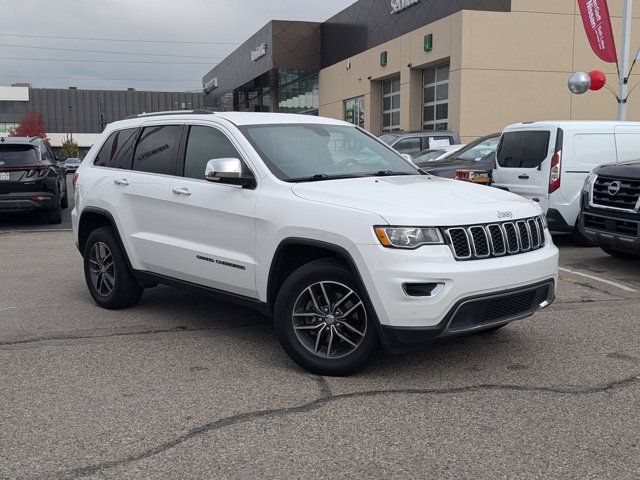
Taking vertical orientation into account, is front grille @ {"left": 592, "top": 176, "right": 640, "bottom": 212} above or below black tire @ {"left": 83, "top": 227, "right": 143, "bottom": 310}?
above

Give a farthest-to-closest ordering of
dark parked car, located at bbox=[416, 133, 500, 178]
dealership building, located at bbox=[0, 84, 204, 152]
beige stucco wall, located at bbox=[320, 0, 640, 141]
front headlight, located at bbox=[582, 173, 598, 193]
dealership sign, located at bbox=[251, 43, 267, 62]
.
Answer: dealership building, located at bbox=[0, 84, 204, 152], dealership sign, located at bbox=[251, 43, 267, 62], beige stucco wall, located at bbox=[320, 0, 640, 141], dark parked car, located at bbox=[416, 133, 500, 178], front headlight, located at bbox=[582, 173, 598, 193]

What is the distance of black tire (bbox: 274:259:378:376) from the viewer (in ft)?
14.2

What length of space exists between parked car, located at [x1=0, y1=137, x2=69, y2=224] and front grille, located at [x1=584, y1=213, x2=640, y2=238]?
961 cm

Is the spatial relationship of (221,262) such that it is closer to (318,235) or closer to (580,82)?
(318,235)

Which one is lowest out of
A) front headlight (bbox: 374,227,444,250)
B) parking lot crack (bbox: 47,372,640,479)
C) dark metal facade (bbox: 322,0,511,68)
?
parking lot crack (bbox: 47,372,640,479)

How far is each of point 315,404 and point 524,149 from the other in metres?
7.09

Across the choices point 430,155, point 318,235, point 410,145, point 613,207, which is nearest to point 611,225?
point 613,207

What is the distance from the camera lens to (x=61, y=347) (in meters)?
5.21

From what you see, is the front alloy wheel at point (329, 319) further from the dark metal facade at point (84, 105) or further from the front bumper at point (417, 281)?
the dark metal facade at point (84, 105)

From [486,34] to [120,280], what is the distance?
65.3 ft

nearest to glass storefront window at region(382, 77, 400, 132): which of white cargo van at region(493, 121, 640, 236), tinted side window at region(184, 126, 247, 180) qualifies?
white cargo van at region(493, 121, 640, 236)

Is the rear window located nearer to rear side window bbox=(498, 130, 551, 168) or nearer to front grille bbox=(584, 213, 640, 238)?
rear side window bbox=(498, 130, 551, 168)

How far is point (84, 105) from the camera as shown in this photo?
110875 mm

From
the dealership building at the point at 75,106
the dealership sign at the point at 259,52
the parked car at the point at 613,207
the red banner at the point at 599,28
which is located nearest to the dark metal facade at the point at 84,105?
the dealership building at the point at 75,106
